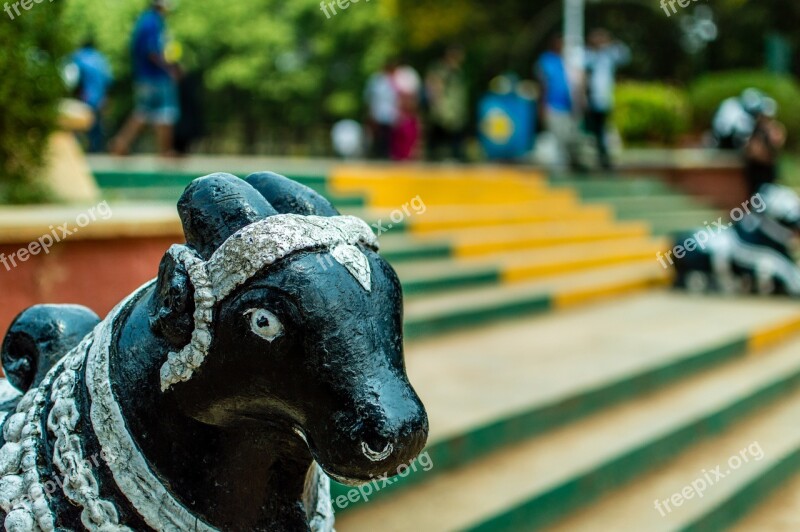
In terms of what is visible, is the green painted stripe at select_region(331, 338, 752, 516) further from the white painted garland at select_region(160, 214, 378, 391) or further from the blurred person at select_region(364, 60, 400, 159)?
the blurred person at select_region(364, 60, 400, 159)

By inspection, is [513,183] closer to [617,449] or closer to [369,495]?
[617,449]

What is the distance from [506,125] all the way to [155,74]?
20.7 feet

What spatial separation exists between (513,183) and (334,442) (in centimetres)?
853

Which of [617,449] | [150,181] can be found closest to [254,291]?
[617,449]

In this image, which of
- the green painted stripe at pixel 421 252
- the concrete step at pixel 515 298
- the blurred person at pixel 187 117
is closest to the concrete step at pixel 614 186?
the concrete step at pixel 515 298

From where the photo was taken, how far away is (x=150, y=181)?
6457 millimetres

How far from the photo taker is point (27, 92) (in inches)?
150

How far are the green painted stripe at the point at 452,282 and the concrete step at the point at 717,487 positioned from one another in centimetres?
220

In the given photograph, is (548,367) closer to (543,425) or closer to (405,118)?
(543,425)

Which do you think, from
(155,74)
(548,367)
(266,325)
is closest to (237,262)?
(266,325)

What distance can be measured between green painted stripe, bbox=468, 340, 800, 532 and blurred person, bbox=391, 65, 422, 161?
8.42m

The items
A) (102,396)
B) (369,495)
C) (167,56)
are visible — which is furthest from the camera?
(167,56)

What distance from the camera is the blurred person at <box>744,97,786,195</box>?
10.4m

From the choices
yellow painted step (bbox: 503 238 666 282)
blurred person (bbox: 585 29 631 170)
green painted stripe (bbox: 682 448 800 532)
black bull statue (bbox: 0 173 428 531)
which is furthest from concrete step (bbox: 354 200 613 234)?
black bull statue (bbox: 0 173 428 531)
